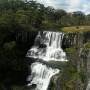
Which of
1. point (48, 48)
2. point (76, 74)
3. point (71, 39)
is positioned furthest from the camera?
point (48, 48)

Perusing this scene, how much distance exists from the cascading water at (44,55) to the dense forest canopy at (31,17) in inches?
82.6

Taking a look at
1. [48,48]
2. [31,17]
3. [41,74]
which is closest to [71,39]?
[48,48]

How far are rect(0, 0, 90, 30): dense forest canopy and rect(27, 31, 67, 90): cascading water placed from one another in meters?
2.10

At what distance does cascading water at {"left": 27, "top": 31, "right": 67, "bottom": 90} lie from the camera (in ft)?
67.5

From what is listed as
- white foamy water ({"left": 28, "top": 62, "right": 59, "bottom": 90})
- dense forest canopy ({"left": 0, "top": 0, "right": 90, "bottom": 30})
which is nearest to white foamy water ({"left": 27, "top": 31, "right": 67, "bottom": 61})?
dense forest canopy ({"left": 0, "top": 0, "right": 90, "bottom": 30})

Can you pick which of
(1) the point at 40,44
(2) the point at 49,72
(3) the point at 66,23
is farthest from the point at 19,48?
(3) the point at 66,23

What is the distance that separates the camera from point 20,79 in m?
21.7

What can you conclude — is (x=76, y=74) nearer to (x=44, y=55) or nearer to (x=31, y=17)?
(x=44, y=55)

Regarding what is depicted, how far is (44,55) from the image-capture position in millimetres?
25250

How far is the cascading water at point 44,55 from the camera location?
20.6m

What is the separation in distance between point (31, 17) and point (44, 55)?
8.45m

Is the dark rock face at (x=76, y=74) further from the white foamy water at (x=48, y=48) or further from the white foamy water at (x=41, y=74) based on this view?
the white foamy water at (x=48, y=48)

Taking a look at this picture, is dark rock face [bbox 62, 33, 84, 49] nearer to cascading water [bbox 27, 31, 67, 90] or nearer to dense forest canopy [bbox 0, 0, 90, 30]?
cascading water [bbox 27, 31, 67, 90]

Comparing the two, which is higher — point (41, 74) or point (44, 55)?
point (44, 55)
